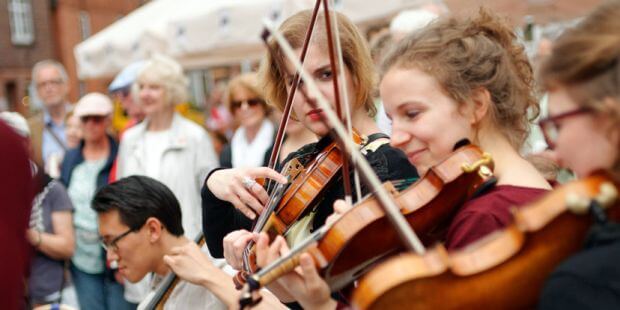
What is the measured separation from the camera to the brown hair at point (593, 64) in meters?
1.16

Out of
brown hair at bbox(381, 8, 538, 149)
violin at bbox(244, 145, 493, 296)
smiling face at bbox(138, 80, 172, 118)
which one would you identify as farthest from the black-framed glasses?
violin at bbox(244, 145, 493, 296)

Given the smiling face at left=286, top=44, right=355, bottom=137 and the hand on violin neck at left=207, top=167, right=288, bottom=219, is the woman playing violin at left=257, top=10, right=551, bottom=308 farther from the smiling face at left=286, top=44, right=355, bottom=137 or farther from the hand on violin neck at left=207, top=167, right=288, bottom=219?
the hand on violin neck at left=207, top=167, right=288, bottom=219

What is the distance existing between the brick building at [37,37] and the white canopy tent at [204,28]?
47.4 ft

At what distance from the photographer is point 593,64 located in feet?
3.86

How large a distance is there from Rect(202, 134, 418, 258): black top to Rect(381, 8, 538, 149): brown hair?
238 millimetres

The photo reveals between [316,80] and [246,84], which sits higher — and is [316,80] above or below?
above

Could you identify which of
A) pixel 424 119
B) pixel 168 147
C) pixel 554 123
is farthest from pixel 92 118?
pixel 554 123

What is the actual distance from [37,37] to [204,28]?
18.6 m

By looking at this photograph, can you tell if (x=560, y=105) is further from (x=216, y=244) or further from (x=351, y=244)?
(x=216, y=244)

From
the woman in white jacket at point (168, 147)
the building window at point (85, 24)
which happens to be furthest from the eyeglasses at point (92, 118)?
the building window at point (85, 24)

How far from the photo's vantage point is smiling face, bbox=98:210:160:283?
2861mm

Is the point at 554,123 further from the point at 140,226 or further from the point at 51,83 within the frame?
the point at 51,83

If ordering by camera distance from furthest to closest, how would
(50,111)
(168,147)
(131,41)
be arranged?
(131,41) → (50,111) → (168,147)

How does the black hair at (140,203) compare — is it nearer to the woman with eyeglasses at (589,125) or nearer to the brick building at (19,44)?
the woman with eyeglasses at (589,125)
